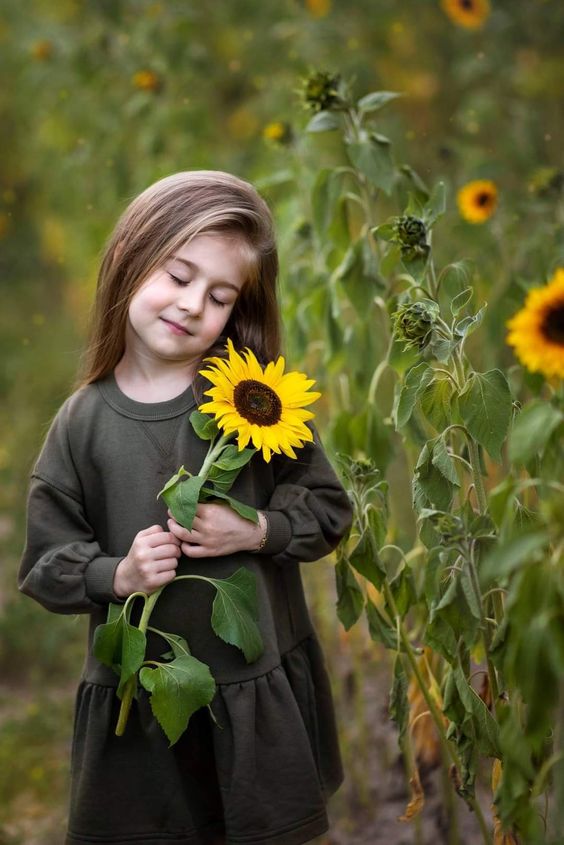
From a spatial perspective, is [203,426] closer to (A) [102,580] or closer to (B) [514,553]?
(A) [102,580]

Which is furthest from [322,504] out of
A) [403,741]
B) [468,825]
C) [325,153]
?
[325,153]

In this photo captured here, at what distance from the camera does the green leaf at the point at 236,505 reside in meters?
1.26

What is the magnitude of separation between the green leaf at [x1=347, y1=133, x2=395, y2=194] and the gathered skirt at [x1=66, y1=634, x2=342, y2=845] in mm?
733

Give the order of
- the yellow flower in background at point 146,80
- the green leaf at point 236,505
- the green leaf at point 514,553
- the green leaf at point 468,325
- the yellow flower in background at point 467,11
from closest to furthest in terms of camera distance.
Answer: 1. the green leaf at point 514,553
2. the green leaf at point 468,325
3. the green leaf at point 236,505
4. the yellow flower in background at point 146,80
5. the yellow flower in background at point 467,11

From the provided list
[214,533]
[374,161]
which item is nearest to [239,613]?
[214,533]

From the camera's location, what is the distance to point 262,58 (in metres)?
3.26

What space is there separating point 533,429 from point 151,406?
60 cm

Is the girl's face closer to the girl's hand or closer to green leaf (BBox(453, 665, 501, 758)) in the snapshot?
the girl's hand

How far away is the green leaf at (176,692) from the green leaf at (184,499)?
0.18 metres

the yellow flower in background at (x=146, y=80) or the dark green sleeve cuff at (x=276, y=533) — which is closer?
the dark green sleeve cuff at (x=276, y=533)

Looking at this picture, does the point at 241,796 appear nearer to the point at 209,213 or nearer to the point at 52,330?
the point at 209,213

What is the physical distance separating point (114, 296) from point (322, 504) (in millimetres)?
419

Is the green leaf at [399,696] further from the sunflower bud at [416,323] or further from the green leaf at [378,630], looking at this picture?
the sunflower bud at [416,323]

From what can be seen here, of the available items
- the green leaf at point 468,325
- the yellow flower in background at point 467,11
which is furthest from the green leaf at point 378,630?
the yellow flower in background at point 467,11
